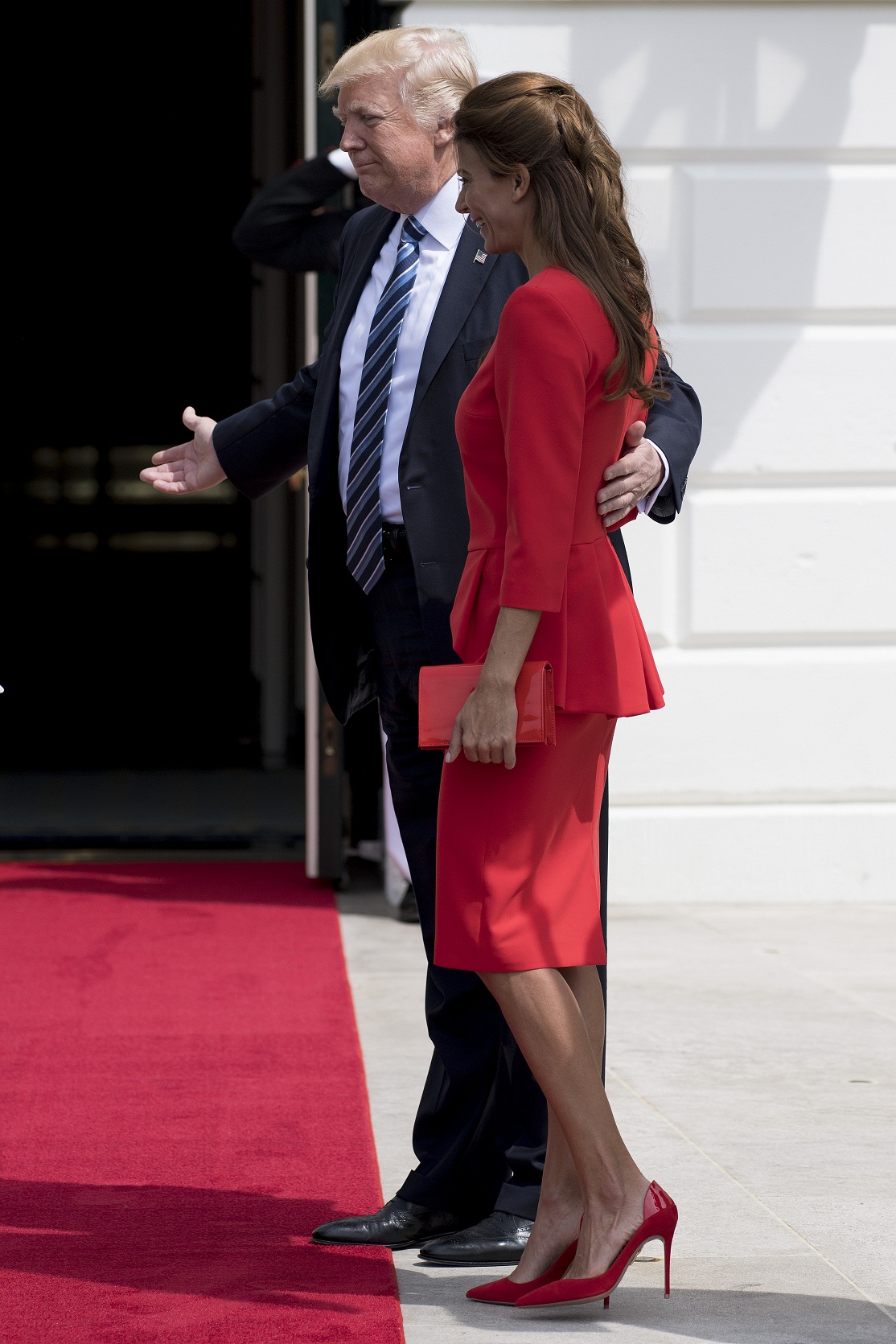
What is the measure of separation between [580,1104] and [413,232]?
119 centimetres

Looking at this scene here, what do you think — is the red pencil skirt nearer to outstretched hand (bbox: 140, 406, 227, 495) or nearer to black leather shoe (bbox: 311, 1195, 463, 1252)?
black leather shoe (bbox: 311, 1195, 463, 1252)

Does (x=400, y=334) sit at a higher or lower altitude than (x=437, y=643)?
higher

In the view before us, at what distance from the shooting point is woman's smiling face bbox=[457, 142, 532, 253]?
1.93 meters

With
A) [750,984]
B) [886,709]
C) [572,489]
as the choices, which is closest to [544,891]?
[572,489]

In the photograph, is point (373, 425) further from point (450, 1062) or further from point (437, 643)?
point (450, 1062)

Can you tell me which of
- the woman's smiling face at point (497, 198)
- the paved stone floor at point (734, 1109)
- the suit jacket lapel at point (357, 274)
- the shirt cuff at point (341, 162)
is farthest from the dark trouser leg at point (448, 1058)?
the shirt cuff at point (341, 162)

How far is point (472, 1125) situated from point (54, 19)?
28.1ft

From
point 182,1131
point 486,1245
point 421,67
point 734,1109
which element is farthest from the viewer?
point 734,1109

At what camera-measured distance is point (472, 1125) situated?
2.26 metres

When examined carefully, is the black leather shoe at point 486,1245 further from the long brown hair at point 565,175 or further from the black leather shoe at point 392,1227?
the long brown hair at point 565,175

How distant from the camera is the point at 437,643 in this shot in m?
2.23

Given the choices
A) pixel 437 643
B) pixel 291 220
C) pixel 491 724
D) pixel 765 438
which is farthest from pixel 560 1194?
pixel 765 438

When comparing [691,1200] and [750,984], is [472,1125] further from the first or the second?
[750,984]

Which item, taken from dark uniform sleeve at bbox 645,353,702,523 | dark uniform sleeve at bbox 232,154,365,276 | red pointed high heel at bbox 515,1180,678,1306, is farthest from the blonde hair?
dark uniform sleeve at bbox 232,154,365,276
